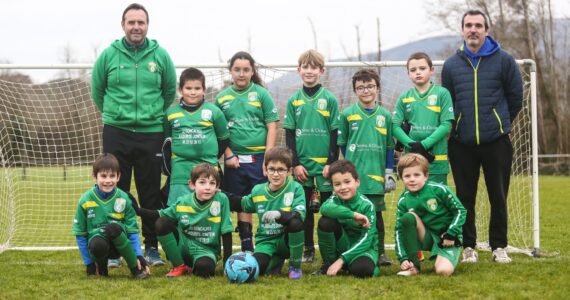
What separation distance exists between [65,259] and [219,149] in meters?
1.95

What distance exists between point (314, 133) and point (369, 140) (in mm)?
467

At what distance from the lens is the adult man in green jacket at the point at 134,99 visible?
17.3ft

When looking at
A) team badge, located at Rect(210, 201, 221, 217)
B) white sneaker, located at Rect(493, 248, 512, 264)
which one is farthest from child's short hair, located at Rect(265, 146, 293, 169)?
white sneaker, located at Rect(493, 248, 512, 264)

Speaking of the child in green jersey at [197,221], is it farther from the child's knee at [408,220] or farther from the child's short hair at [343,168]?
the child's knee at [408,220]

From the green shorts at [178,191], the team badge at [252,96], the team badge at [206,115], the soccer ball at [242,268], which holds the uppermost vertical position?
the team badge at [252,96]

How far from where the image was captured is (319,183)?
5.47m

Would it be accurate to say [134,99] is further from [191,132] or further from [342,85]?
[342,85]

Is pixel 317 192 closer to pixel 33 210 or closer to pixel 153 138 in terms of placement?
pixel 153 138

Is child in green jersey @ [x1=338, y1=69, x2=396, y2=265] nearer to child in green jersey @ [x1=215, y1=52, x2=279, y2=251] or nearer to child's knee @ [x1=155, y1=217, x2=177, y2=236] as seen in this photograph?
child in green jersey @ [x1=215, y1=52, x2=279, y2=251]

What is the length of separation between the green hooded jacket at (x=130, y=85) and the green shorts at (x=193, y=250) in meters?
1.04

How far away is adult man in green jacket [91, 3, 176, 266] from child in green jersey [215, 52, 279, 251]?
0.57 metres

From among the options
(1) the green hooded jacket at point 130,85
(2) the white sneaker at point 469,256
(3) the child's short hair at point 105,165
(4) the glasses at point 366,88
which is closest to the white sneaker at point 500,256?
(2) the white sneaker at point 469,256

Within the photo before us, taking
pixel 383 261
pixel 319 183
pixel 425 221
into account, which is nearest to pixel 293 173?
pixel 319 183

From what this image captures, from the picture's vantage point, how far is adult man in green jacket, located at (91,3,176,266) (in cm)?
527
